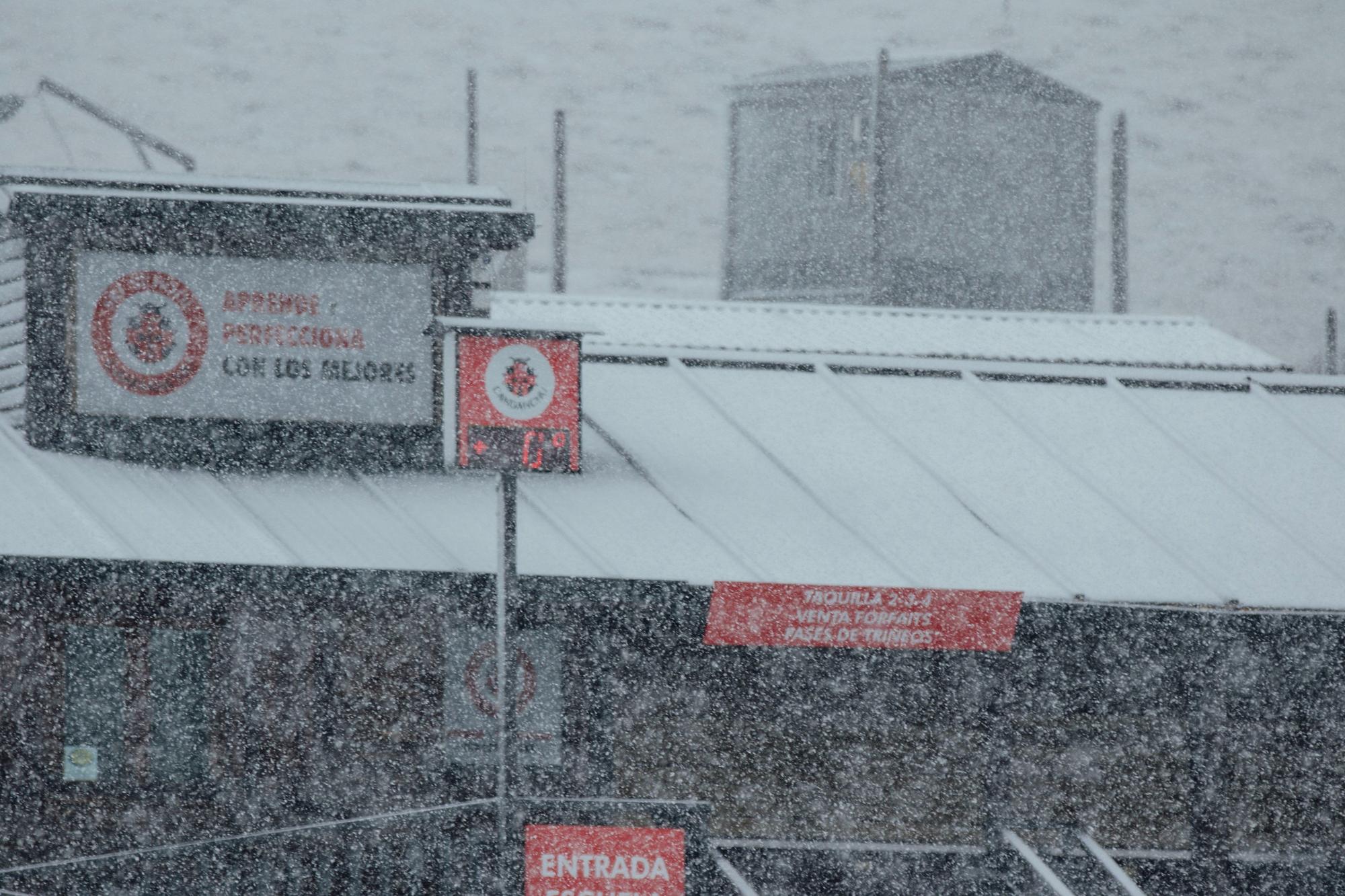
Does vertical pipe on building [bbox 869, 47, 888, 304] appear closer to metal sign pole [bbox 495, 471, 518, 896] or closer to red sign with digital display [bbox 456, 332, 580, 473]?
red sign with digital display [bbox 456, 332, 580, 473]

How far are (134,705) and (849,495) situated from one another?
5.52 m

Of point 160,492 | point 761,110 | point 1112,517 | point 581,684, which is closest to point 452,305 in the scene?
point 160,492

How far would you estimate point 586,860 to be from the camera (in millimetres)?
7727

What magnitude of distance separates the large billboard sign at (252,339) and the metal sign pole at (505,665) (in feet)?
8.36

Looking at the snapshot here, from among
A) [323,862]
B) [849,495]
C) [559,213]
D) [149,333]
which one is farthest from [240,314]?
[559,213]

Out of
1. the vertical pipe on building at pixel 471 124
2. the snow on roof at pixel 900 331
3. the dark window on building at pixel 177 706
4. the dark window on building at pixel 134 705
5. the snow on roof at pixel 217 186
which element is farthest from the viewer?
the vertical pipe on building at pixel 471 124

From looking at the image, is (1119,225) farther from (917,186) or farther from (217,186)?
(217,186)

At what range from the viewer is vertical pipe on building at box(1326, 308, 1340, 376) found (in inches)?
1625

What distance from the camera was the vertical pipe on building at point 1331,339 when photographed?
135 feet

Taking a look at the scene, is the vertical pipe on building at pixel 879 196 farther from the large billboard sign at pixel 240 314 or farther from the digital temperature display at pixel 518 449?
the digital temperature display at pixel 518 449

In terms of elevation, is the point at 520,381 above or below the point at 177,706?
above

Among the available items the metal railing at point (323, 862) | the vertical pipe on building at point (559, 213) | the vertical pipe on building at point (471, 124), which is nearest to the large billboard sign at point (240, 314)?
the metal railing at point (323, 862)

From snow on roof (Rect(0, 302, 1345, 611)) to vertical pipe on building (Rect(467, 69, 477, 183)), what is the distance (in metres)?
19.3

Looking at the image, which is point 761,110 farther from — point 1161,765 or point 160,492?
point 160,492
